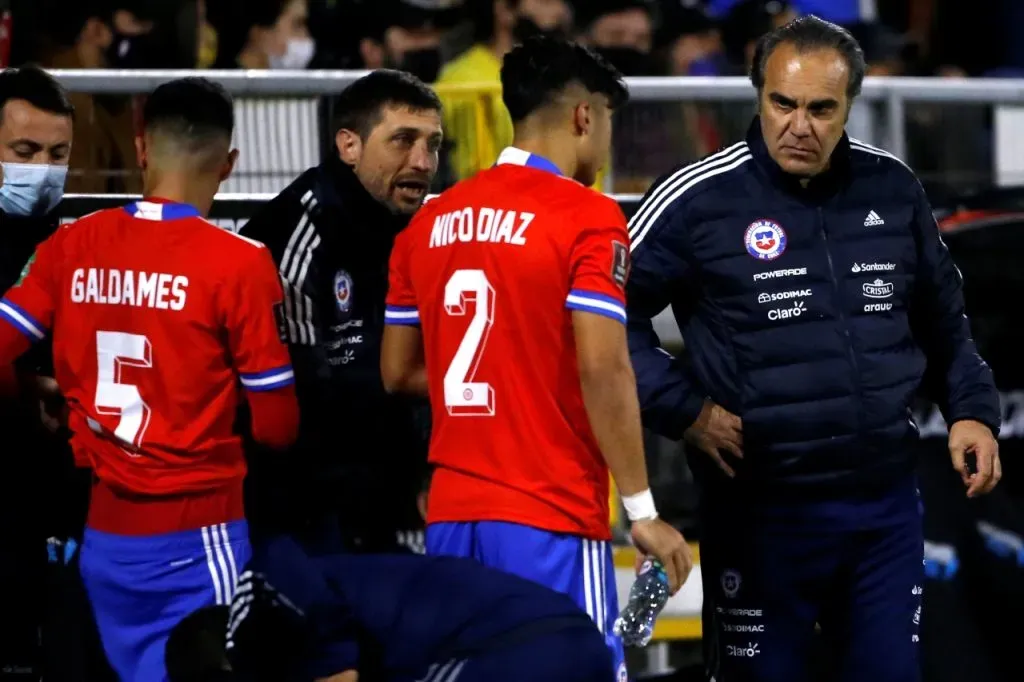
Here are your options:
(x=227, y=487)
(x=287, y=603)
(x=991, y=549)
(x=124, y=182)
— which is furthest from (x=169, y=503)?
(x=991, y=549)

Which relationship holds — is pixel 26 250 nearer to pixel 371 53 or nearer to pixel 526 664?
pixel 526 664

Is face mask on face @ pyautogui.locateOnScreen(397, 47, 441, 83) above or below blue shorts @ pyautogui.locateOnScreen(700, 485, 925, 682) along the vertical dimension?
above

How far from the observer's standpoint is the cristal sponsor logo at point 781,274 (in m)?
4.66

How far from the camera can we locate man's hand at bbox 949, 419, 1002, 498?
4645mm

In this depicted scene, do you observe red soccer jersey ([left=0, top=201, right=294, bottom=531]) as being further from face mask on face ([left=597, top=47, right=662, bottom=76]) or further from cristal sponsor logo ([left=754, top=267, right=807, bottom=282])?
face mask on face ([left=597, top=47, right=662, bottom=76])

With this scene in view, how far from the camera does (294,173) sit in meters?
6.49

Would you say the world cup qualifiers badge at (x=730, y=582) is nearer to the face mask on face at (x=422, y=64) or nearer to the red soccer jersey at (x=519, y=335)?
the red soccer jersey at (x=519, y=335)

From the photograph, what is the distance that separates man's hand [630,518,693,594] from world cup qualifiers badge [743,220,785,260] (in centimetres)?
89

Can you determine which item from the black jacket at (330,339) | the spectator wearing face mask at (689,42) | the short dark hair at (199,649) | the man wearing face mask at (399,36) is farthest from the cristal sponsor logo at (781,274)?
the spectator wearing face mask at (689,42)

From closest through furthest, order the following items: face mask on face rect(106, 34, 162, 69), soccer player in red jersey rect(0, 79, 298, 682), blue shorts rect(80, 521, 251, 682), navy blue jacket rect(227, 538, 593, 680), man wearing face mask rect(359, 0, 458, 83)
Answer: navy blue jacket rect(227, 538, 593, 680), soccer player in red jersey rect(0, 79, 298, 682), blue shorts rect(80, 521, 251, 682), face mask on face rect(106, 34, 162, 69), man wearing face mask rect(359, 0, 458, 83)

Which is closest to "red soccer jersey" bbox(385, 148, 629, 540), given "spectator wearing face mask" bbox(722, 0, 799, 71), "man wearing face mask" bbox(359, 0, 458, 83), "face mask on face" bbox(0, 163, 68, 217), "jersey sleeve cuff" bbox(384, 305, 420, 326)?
"jersey sleeve cuff" bbox(384, 305, 420, 326)

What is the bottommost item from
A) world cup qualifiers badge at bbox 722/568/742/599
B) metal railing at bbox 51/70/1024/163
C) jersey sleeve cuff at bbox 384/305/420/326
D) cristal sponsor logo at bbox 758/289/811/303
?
world cup qualifiers badge at bbox 722/568/742/599

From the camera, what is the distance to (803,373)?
4.66m

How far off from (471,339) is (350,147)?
1.13m
